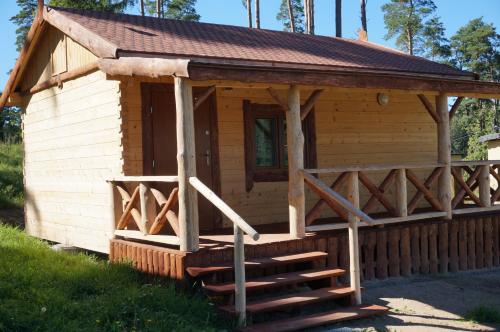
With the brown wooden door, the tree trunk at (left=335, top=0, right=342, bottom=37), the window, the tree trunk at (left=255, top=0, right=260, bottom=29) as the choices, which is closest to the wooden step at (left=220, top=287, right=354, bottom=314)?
the brown wooden door

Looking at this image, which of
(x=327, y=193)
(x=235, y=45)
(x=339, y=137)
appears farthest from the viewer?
(x=339, y=137)

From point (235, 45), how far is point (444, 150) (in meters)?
4.06

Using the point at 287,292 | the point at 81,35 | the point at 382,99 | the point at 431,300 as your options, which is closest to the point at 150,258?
the point at 287,292

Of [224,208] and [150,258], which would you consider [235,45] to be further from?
[224,208]

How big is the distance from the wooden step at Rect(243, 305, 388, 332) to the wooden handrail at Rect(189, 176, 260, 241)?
1.06m

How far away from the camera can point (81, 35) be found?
9273 mm

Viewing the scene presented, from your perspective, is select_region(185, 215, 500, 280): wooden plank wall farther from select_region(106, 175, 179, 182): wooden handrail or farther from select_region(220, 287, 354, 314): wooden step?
select_region(106, 175, 179, 182): wooden handrail

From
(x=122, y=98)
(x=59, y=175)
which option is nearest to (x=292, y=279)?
(x=122, y=98)

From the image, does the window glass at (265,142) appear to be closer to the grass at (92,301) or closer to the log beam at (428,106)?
the log beam at (428,106)

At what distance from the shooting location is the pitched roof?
31.6 feet

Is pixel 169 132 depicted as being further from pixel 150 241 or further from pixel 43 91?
pixel 43 91

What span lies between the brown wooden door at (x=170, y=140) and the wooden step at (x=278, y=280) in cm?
242

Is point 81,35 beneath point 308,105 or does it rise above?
above

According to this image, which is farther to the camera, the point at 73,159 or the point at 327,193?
the point at 73,159
